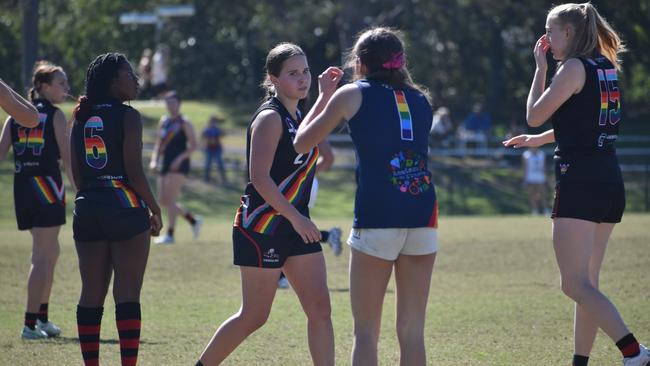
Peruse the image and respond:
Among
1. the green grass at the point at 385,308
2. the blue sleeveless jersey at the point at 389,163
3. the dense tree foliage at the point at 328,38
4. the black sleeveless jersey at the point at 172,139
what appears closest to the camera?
the blue sleeveless jersey at the point at 389,163

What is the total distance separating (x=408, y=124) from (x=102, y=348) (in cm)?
379

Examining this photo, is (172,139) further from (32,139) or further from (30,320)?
(30,320)

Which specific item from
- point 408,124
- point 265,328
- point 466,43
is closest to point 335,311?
point 265,328

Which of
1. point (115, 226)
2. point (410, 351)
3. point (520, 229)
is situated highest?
point (115, 226)

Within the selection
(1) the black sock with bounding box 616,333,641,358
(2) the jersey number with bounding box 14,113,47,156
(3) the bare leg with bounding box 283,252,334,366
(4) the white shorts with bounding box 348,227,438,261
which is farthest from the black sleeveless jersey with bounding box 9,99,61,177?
(1) the black sock with bounding box 616,333,641,358

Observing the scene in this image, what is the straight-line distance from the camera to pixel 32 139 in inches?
328

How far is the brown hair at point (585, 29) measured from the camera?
236 inches

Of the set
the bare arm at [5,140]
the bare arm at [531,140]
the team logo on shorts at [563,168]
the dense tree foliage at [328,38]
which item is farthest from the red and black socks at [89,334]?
the dense tree foliage at [328,38]

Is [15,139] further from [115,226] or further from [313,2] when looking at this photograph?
[313,2]

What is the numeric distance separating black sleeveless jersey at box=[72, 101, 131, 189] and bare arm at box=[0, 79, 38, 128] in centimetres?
43

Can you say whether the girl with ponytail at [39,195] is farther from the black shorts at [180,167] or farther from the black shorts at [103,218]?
the black shorts at [180,167]

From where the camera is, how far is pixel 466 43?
4325 cm

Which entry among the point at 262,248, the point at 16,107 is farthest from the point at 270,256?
the point at 16,107

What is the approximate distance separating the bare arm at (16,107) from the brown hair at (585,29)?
3.06 metres
